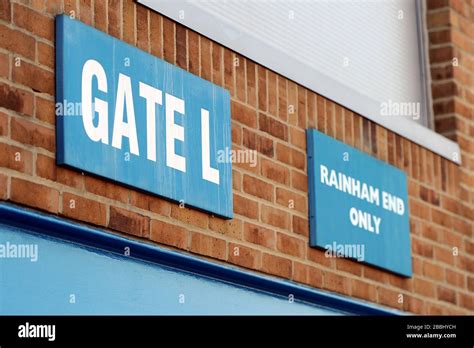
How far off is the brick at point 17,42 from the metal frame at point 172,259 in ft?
1.86

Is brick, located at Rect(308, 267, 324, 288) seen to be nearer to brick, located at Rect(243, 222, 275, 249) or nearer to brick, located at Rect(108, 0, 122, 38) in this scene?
brick, located at Rect(243, 222, 275, 249)

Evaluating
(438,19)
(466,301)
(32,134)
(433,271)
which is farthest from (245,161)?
(438,19)

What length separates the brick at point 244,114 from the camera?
5809 mm

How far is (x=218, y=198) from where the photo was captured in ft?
18.2

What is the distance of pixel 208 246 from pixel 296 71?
3.93 ft

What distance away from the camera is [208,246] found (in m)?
5.48

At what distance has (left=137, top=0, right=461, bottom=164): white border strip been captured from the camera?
564 cm

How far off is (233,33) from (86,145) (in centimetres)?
127

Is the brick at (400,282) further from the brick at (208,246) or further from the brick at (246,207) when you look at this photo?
the brick at (208,246)

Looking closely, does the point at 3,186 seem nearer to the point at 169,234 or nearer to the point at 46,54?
the point at 46,54

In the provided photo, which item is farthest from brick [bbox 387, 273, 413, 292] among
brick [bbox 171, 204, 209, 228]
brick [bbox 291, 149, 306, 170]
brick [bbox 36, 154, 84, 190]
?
brick [bbox 36, 154, 84, 190]

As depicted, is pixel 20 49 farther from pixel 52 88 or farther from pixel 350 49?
pixel 350 49
